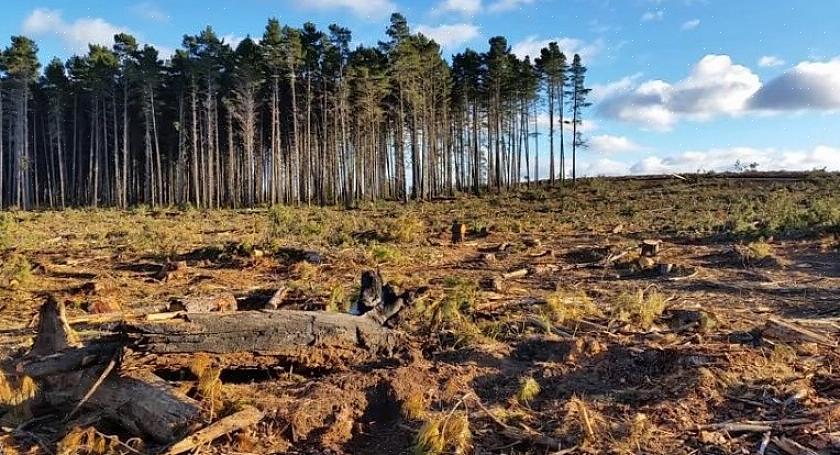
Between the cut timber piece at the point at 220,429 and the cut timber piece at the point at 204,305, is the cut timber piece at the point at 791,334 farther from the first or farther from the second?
the cut timber piece at the point at 204,305

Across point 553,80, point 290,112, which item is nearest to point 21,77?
point 290,112

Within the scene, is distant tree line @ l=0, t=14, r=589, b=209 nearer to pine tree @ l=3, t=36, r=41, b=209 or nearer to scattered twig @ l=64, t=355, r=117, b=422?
pine tree @ l=3, t=36, r=41, b=209

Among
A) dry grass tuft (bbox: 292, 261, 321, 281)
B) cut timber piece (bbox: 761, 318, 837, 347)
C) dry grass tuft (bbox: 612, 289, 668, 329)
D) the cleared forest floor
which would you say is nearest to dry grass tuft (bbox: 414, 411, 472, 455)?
the cleared forest floor

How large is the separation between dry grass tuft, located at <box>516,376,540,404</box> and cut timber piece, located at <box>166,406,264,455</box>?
213cm

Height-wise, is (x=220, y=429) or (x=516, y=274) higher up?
(x=516, y=274)

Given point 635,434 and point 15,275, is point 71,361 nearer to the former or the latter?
point 635,434

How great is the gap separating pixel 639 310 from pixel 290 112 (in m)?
41.6

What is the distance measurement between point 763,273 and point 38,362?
36.8ft

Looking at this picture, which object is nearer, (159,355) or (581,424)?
(581,424)

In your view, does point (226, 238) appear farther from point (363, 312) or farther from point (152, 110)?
point (152, 110)

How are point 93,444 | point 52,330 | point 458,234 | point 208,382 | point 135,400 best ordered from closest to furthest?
1. point 93,444
2. point 135,400
3. point 208,382
4. point 52,330
5. point 458,234

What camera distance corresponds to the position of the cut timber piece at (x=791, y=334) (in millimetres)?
5934

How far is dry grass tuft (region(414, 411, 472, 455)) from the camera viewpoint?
13.5ft

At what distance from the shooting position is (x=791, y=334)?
6.05 meters
